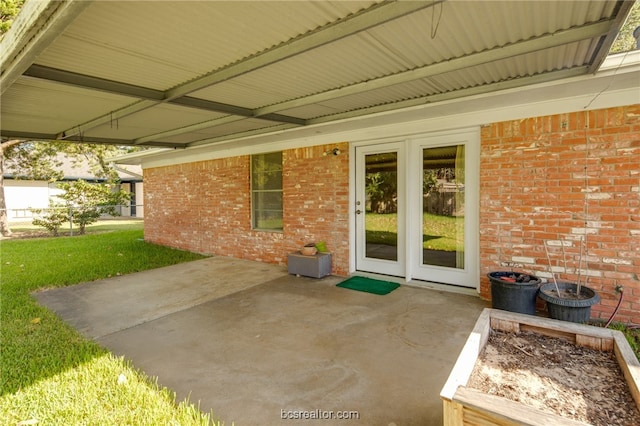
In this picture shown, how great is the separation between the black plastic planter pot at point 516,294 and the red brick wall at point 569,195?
1.88 ft

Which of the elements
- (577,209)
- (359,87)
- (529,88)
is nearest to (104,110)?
(359,87)

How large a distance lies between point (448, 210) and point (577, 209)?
1506 mm

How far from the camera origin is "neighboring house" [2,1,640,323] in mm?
2391

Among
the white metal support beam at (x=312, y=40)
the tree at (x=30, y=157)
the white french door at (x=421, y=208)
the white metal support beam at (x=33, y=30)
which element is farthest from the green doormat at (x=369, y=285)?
the tree at (x=30, y=157)

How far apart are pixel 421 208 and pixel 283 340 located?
2.91 meters

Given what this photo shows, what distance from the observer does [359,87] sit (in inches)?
145

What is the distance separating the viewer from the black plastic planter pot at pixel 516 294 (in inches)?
145

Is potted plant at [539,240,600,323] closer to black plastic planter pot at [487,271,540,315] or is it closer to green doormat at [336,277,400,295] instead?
black plastic planter pot at [487,271,540,315]

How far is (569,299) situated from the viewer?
3.32 m

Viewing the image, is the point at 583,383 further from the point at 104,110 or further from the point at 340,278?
the point at 104,110

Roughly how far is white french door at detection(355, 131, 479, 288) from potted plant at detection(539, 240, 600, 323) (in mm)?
1113

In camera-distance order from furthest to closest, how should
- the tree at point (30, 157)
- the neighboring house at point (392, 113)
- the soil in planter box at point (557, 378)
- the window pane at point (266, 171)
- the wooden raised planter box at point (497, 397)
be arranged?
the tree at point (30, 157) → the window pane at point (266, 171) → the neighboring house at point (392, 113) → the soil in planter box at point (557, 378) → the wooden raised planter box at point (497, 397)

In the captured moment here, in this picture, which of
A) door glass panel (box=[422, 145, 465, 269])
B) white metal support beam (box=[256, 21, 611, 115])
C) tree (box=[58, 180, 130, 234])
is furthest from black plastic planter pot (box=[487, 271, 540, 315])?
tree (box=[58, 180, 130, 234])

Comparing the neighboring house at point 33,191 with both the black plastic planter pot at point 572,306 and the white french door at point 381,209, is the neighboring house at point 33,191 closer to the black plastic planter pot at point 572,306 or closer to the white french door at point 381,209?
the white french door at point 381,209
